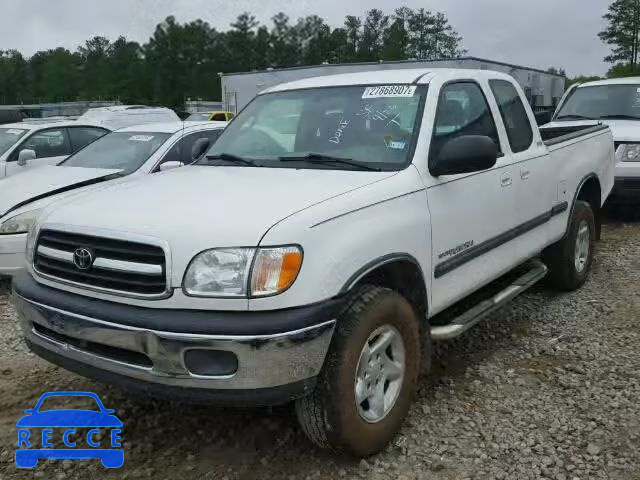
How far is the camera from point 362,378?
2.96 meters

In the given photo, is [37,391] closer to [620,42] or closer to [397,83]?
[397,83]

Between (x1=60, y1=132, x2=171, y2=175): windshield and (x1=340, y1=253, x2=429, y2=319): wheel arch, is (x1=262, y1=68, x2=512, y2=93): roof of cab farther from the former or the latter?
(x1=60, y1=132, x2=171, y2=175): windshield

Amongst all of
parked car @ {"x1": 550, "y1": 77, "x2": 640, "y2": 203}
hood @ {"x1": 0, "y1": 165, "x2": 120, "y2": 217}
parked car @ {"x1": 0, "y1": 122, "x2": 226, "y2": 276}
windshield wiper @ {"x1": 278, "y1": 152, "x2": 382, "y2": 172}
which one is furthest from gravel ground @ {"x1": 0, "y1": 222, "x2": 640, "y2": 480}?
parked car @ {"x1": 550, "y1": 77, "x2": 640, "y2": 203}

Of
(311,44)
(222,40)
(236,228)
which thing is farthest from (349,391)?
(222,40)

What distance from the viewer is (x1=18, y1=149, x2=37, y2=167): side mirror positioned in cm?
833

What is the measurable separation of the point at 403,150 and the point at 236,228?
1242mm

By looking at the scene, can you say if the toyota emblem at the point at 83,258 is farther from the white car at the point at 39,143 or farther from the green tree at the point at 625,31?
the green tree at the point at 625,31

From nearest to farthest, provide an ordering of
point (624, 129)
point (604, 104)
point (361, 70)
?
point (624, 129)
point (604, 104)
point (361, 70)

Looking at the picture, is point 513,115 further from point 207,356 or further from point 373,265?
point 207,356

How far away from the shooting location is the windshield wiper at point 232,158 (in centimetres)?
384

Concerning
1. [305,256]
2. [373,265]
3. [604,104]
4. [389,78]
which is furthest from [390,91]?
[604,104]

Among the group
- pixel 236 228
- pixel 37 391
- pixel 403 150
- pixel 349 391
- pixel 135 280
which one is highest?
pixel 403 150

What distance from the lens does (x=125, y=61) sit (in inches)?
3118

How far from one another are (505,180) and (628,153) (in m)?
4.87
